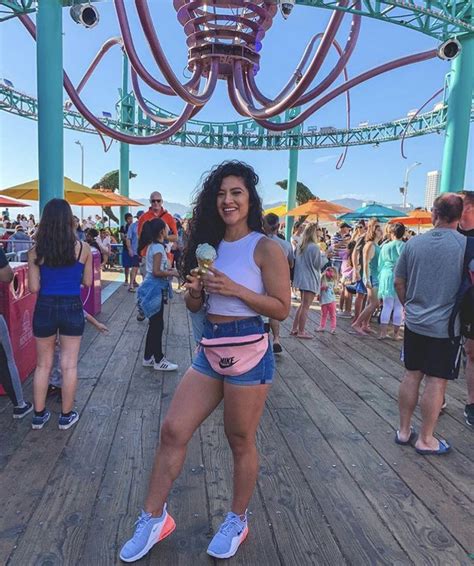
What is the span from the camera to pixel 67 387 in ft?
11.0

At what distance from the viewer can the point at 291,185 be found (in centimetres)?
2469

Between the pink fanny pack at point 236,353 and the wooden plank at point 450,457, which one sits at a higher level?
the pink fanny pack at point 236,353

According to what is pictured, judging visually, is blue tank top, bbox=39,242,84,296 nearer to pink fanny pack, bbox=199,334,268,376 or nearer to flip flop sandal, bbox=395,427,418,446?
pink fanny pack, bbox=199,334,268,376

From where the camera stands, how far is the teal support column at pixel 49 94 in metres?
6.91

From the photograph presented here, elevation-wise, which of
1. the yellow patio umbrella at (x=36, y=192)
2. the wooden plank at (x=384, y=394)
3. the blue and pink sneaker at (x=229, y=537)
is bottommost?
the wooden plank at (x=384, y=394)

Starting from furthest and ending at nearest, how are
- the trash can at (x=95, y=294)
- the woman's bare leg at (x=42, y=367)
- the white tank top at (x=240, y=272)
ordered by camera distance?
the trash can at (x=95, y=294) → the woman's bare leg at (x=42, y=367) → the white tank top at (x=240, y=272)

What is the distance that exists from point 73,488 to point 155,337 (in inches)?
93.6

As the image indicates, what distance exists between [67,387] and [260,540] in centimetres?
190

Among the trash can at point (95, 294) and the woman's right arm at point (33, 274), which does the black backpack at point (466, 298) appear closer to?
the woman's right arm at point (33, 274)

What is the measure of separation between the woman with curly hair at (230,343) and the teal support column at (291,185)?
21408 mm

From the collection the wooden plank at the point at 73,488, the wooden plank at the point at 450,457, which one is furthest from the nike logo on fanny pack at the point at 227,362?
the wooden plank at the point at 450,457

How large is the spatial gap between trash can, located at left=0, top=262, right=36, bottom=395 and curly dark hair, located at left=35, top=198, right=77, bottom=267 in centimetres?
105

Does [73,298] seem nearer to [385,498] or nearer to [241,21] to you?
[385,498]

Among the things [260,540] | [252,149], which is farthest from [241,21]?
[252,149]
